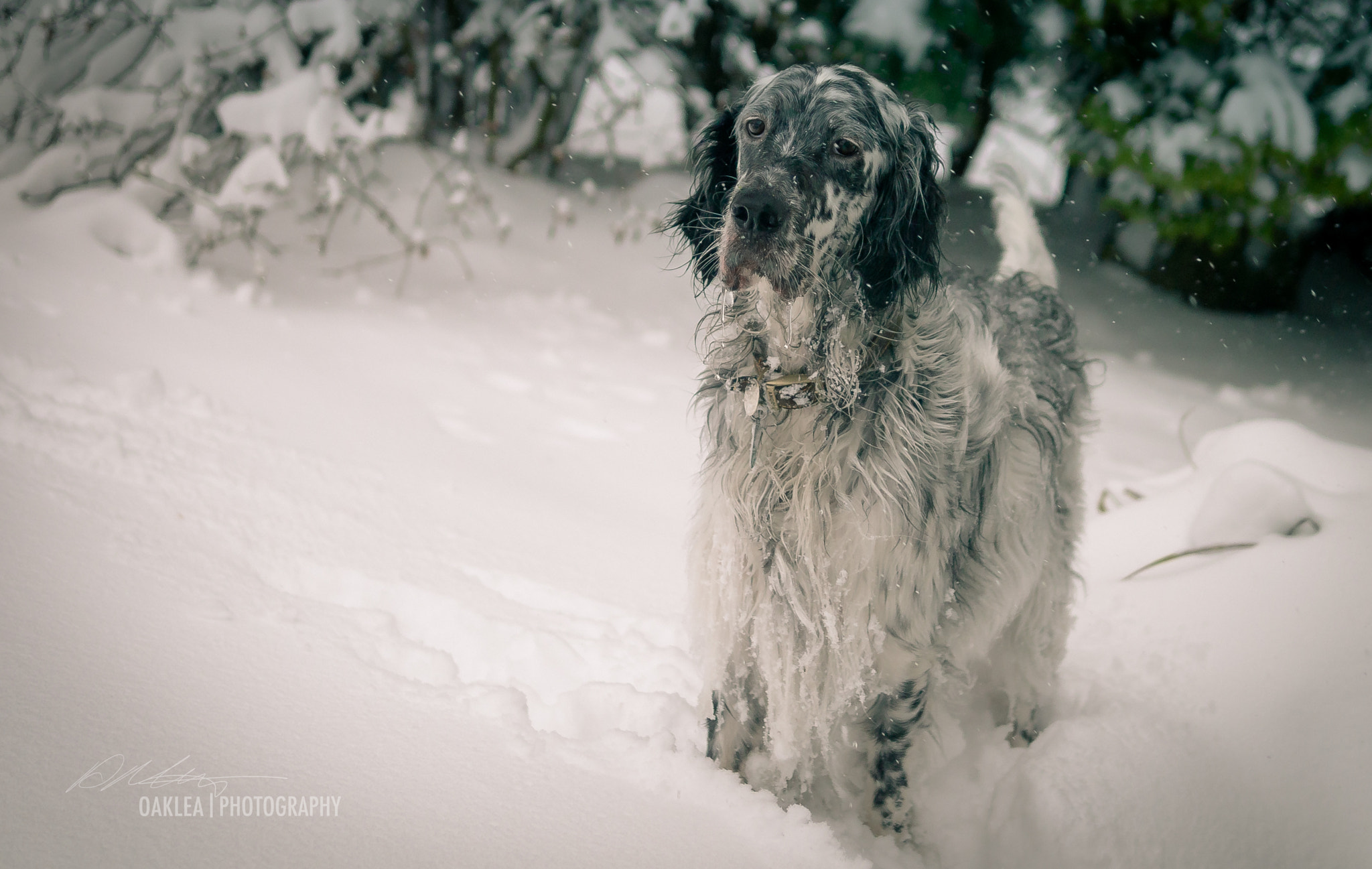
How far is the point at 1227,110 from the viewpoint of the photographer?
5.86 metres

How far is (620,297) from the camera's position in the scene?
19.9ft

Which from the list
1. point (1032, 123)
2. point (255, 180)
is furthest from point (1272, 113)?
point (255, 180)

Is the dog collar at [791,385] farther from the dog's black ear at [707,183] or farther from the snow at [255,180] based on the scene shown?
the snow at [255,180]

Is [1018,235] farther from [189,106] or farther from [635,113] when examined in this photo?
[189,106]

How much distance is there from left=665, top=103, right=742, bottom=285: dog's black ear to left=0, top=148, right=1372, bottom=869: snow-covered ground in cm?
114

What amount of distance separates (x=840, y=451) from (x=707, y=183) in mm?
833

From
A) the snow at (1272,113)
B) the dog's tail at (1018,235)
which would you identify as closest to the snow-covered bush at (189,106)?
the dog's tail at (1018,235)

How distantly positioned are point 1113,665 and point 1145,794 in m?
0.71

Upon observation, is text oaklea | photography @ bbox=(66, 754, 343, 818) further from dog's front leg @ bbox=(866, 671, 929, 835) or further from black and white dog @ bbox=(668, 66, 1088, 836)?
dog's front leg @ bbox=(866, 671, 929, 835)

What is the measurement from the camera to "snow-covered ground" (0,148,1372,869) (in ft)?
4.38

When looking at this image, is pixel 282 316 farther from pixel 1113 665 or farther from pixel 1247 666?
pixel 1247 666

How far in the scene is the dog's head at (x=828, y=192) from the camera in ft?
5.27
